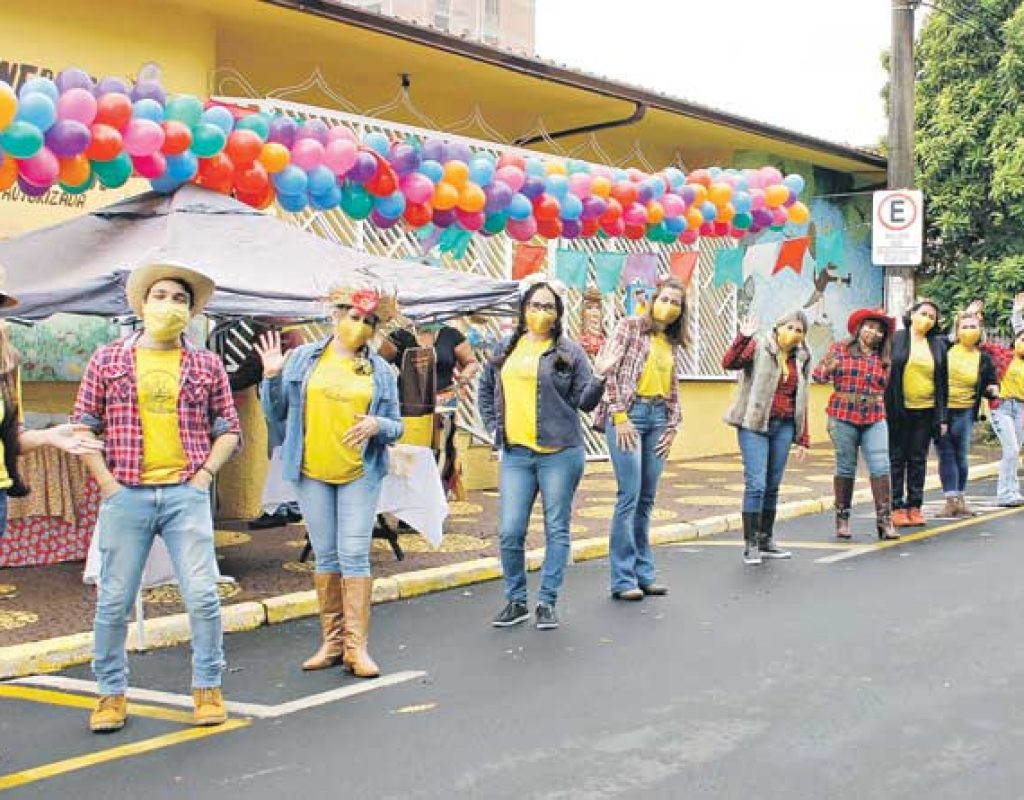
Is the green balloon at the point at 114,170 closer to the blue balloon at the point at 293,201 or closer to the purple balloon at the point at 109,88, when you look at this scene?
the purple balloon at the point at 109,88

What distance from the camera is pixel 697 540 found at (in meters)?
10.9

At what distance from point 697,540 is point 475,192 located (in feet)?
11.2

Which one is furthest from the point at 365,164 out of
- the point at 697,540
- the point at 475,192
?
the point at 697,540

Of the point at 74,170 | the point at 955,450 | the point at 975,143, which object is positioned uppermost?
the point at 975,143

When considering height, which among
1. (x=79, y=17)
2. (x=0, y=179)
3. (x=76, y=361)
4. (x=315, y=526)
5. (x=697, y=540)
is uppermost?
(x=79, y=17)

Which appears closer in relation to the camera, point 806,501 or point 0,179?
point 0,179

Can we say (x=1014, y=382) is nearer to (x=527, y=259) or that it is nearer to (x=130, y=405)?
(x=527, y=259)

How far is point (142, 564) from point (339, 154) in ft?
14.1

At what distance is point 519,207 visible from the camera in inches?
407

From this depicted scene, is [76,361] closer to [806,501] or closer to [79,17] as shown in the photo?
[79,17]

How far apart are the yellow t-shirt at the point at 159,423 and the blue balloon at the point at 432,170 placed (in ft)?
15.0

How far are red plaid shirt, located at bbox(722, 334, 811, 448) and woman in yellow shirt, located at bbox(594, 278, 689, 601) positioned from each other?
1.13 m

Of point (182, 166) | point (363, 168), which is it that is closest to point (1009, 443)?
point (363, 168)

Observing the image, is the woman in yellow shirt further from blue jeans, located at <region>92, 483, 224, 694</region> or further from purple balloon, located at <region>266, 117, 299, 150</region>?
blue jeans, located at <region>92, 483, 224, 694</region>
